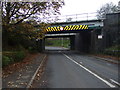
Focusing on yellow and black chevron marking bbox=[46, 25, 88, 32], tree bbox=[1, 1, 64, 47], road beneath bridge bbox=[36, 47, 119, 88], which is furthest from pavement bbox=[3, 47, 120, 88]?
yellow and black chevron marking bbox=[46, 25, 88, 32]

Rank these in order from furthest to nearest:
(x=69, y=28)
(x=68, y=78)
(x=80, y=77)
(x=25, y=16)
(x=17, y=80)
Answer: (x=69, y=28) < (x=25, y=16) < (x=80, y=77) < (x=68, y=78) < (x=17, y=80)

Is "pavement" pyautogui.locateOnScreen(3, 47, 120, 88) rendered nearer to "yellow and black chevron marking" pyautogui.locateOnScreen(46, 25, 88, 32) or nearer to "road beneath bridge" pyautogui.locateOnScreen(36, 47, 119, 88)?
"road beneath bridge" pyautogui.locateOnScreen(36, 47, 119, 88)

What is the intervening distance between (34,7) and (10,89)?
1167cm

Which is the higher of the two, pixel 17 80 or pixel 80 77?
pixel 17 80

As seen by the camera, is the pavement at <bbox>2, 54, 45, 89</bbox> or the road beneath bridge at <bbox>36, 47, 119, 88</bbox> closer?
the pavement at <bbox>2, 54, 45, 89</bbox>

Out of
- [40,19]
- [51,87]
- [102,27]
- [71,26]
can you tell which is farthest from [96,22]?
[51,87]

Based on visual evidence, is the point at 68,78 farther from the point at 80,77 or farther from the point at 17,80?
the point at 17,80

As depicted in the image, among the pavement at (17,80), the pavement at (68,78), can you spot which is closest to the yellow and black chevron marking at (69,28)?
the pavement at (68,78)

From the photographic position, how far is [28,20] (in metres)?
18.8

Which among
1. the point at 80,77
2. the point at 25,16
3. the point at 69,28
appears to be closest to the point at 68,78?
the point at 80,77

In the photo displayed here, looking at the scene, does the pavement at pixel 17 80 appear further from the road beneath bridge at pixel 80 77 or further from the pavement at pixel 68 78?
the road beneath bridge at pixel 80 77

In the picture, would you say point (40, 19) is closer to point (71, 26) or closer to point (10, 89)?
point (10, 89)

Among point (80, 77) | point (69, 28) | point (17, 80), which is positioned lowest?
point (80, 77)

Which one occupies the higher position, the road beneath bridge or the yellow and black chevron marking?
the yellow and black chevron marking
